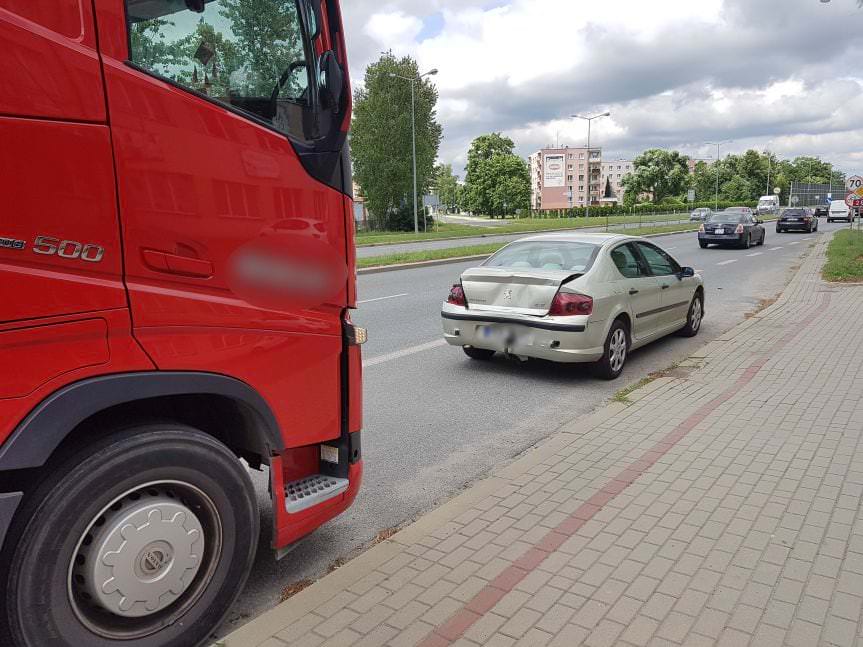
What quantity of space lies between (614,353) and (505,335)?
1194 mm

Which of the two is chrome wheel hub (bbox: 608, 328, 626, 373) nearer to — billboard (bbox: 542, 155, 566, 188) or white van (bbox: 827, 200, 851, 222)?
white van (bbox: 827, 200, 851, 222)

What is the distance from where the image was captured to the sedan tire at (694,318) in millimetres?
9320

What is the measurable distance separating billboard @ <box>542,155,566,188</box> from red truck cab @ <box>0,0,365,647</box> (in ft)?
405

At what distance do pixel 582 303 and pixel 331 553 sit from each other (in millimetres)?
3909

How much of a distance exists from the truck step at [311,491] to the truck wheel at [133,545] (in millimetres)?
207

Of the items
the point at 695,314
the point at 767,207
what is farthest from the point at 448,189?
the point at 695,314

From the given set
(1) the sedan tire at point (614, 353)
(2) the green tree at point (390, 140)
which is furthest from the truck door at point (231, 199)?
(2) the green tree at point (390, 140)

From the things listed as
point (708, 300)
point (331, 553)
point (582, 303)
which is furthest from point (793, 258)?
point (331, 553)

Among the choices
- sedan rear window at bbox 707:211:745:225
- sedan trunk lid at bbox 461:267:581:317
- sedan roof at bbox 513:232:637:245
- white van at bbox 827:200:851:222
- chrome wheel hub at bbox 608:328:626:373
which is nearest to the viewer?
sedan trunk lid at bbox 461:267:581:317

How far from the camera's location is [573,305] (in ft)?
21.8

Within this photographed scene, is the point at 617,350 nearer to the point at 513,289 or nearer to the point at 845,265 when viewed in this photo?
the point at 513,289

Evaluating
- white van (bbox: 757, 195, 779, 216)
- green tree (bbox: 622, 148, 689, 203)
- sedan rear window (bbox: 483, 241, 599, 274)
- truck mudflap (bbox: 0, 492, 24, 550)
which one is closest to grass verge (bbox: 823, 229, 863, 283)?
sedan rear window (bbox: 483, 241, 599, 274)

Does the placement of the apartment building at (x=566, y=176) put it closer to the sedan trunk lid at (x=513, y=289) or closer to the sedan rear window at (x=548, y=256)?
the sedan rear window at (x=548, y=256)

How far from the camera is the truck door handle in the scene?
2.36m
